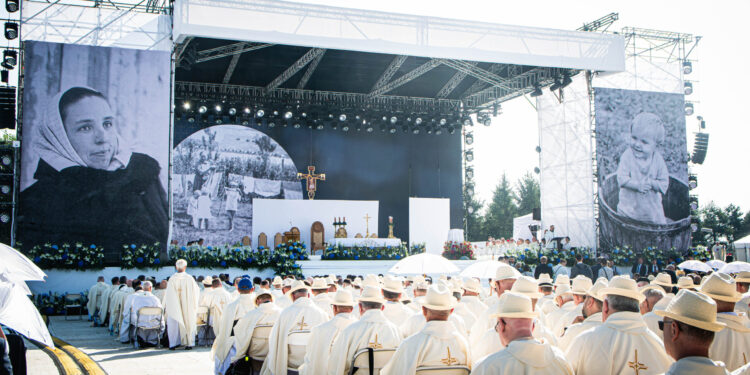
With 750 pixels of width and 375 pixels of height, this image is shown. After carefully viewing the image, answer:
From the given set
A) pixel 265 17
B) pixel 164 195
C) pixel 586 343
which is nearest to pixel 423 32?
pixel 265 17

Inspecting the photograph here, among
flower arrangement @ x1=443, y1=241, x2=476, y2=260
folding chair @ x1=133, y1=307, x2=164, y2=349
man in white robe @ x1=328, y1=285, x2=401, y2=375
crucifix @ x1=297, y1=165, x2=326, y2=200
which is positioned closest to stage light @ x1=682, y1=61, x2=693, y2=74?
flower arrangement @ x1=443, y1=241, x2=476, y2=260

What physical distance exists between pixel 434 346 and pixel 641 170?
21.0 m

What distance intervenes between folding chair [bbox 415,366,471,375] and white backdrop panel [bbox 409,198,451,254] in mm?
24263

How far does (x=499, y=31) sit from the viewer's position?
21.6 meters

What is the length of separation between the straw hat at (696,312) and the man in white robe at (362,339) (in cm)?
254

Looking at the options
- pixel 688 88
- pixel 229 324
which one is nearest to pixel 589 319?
pixel 229 324

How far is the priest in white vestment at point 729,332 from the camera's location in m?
4.17

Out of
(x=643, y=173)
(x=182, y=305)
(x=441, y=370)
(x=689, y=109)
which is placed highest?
(x=689, y=109)

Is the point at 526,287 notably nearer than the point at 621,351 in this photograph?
No

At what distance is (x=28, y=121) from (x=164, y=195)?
4265 millimetres

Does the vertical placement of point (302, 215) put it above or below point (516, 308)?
Result: above

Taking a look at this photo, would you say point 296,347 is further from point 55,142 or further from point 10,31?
point 10,31

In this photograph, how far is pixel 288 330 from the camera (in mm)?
6344

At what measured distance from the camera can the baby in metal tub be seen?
22750 mm
